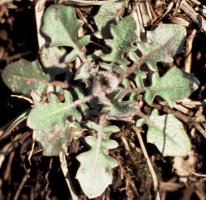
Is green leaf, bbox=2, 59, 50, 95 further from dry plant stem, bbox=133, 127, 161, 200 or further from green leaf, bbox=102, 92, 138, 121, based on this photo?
dry plant stem, bbox=133, 127, 161, 200

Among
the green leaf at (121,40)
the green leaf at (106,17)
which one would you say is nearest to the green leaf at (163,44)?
the green leaf at (121,40)

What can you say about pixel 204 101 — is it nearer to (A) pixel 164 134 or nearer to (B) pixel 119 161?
(A) pixel 164 134

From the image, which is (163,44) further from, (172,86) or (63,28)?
(63,28)

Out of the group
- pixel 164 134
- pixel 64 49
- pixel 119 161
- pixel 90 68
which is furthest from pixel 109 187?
pixel 64 49

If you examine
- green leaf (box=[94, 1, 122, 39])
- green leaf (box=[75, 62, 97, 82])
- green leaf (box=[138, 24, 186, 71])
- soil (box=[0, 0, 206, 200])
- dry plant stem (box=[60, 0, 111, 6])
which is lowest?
soil (box=[0, 0, 206, 200])

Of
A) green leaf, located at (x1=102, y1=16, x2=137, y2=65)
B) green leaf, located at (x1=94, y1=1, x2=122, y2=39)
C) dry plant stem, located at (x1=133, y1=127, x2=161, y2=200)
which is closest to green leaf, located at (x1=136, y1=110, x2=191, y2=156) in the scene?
dry plant stem, located at (x1=133, y1=127, x2=161, y2=200)

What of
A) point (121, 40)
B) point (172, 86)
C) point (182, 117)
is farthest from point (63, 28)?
point (182, 117)
